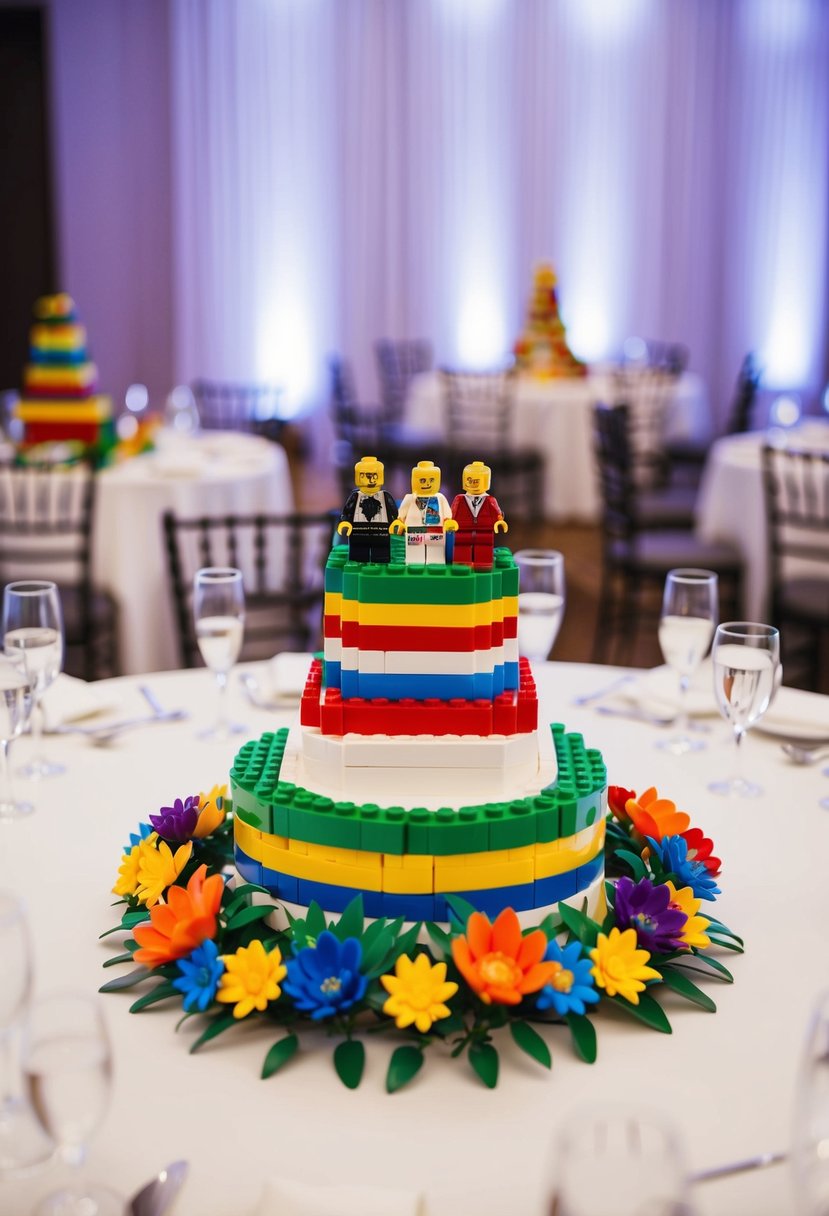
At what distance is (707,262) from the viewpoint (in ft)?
28.5

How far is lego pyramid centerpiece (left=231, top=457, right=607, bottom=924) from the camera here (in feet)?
3.31

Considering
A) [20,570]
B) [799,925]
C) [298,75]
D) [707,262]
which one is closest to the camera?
[799,925]

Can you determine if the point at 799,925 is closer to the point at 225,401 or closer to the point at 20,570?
the point at 20,570

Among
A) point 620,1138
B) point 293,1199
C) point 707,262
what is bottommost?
point 293,1199

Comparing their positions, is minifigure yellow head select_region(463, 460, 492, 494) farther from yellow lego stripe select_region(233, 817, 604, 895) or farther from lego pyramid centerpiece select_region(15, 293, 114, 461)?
lego pyramid centerpiece select_region(15, 293, 114, 461)

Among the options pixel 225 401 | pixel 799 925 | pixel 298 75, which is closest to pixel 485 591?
pixel 799 925

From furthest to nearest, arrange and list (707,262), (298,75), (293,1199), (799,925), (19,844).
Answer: (707,262) → (298,75) → (19,844) → (799,925) → (293,1199)

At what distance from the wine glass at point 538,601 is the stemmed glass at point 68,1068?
3.37 ft

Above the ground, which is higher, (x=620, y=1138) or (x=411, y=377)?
(x=411, y=377)

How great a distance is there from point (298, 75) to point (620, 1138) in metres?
8.46

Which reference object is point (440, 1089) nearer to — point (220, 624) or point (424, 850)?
point (424, 850)

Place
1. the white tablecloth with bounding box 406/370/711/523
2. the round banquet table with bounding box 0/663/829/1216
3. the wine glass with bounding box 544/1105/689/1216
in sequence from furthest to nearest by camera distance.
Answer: the white tablecloth with bounding box 406/370/711/523 → the round banquet table with bounding box 0/663/829/1216 → the wine glass with bounding box 544/1105/689/1216

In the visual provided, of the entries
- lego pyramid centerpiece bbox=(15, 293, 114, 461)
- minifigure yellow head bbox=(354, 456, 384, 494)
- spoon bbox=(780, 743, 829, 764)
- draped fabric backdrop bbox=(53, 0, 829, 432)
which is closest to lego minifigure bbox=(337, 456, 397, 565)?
minifigure yellow head bbox=(354, 456, 384, 494)

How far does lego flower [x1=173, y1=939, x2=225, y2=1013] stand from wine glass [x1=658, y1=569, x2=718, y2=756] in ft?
2.53
